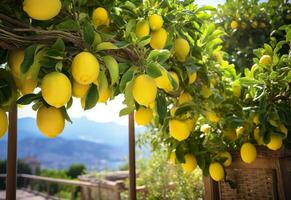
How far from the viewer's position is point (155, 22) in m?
0.90

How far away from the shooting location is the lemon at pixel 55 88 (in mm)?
599

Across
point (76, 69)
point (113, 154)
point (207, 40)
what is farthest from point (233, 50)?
point (113, 154)

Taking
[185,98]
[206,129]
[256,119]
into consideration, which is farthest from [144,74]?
[206,129]

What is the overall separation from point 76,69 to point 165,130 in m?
0.85

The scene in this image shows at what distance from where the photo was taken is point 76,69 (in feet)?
2.06

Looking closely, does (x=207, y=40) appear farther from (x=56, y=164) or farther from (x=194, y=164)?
(x=56, y=164)

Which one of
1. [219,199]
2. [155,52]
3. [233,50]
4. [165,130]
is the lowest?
[219,199]

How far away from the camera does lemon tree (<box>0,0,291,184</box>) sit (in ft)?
2.07

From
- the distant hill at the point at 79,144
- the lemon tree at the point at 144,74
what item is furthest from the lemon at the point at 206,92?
the distant hill at the point at 79,144

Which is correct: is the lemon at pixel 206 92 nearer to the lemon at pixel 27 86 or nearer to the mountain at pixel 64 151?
the lemon at pixel 27 86

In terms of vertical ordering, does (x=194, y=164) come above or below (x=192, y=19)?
below

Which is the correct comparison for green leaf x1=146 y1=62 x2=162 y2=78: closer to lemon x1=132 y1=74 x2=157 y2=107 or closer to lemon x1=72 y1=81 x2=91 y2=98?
lemon x1=132 y1=74 x2=157 y2=107

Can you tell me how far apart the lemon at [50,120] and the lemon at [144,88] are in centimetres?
18

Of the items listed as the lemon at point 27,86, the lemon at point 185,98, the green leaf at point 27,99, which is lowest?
the green leaf at point 27,99
